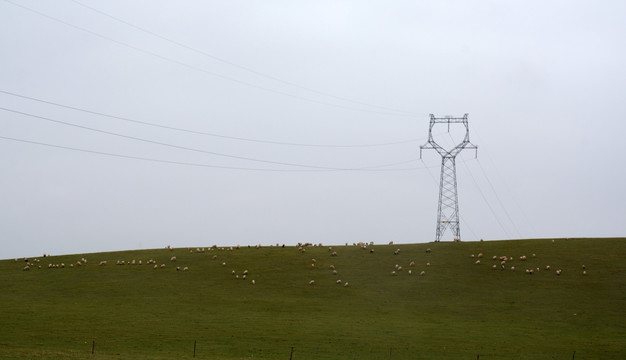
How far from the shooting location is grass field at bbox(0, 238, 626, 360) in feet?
175

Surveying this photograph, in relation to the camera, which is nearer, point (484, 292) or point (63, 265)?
point (484, 292)

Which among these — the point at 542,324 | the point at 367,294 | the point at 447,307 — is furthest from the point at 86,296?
the point at 542,324

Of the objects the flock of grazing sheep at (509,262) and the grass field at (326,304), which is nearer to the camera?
the grass field at (326,304)

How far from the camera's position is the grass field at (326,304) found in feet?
175

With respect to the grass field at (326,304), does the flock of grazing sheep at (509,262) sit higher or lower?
higher

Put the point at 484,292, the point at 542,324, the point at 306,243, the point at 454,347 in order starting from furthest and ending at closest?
the point at 306,243 < the point at 484,292 < the point at 542,324 < the point at 454,347

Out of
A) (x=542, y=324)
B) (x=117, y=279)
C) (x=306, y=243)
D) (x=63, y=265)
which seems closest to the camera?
(x=542, y=324)

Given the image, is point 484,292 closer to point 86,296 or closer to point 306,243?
point 306,243

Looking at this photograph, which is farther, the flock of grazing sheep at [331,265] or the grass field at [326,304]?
the flock of grazing sheep at [331,265]

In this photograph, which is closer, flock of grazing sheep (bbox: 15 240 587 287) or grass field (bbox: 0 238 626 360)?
grass field (bbox: 0 238 626 360)

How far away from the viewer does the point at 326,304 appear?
68.9 metres

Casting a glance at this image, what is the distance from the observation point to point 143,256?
93.5 m

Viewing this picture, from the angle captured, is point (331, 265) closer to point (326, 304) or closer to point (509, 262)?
point (326, 304)

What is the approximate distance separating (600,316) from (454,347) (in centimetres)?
1814
